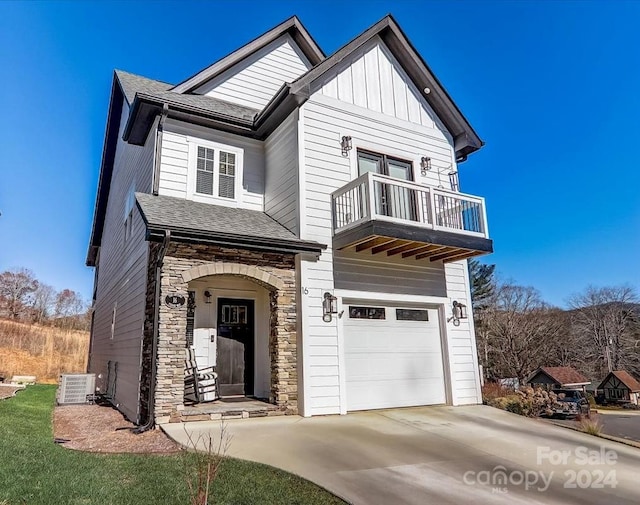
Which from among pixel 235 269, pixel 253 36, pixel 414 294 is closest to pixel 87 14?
pixel 253 36

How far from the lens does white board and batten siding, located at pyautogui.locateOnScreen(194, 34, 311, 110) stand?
37.5 ft

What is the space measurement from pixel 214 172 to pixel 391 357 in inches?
233

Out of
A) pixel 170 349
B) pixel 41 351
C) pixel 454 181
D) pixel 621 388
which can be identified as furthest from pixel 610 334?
pixel 41 351

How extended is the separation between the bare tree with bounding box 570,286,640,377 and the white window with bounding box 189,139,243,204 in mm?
41767

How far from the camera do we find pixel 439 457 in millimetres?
5430

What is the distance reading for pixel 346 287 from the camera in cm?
890

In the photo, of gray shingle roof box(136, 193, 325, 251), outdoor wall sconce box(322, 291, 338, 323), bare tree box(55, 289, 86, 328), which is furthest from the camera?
bare tree box(55, 289, 86, 328)

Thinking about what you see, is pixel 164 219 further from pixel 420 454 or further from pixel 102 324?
pixel 102 324

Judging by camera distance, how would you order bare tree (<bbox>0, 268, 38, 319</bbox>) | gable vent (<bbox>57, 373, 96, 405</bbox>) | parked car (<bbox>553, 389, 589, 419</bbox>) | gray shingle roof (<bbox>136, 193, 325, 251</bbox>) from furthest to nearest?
bare tree (<bbox>0, 268, 38, 319</bbox>) → parked car (<bbox>553, 389, 589, 419</bbox>) → gable vent (<bbox>57, 373, 96, 405</bbox>) → gray shingle roof (<bbox>136, 193, 325, 251</bbox>)

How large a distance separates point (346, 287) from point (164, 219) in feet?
12.8

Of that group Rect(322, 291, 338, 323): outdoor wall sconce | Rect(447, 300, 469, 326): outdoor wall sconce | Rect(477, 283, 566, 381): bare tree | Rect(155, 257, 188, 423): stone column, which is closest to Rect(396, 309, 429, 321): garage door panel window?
Rect(447, 300, 469, 326): outdoor wall sconce

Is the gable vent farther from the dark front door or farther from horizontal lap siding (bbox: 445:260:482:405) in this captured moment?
horizontal lap siding (bbox: 445:260:482:405)

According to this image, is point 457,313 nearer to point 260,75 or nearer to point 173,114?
point 173,114

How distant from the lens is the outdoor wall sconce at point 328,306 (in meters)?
8.49
